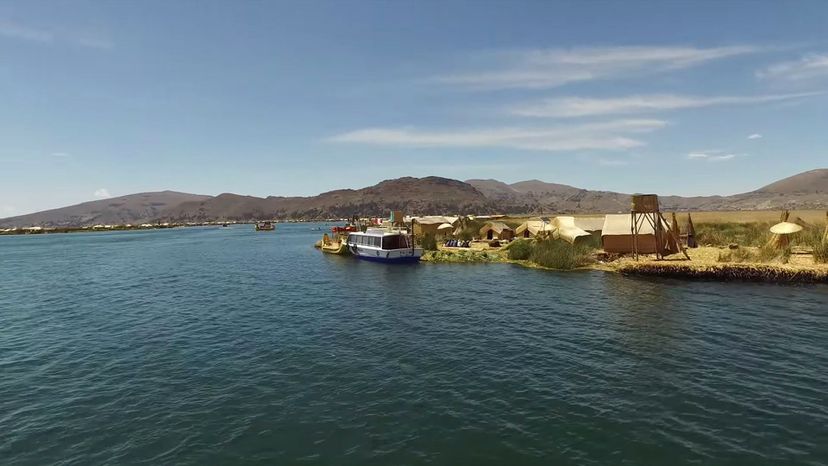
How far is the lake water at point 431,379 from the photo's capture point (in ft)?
40.6

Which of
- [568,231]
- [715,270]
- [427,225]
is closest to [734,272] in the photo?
[715,270]

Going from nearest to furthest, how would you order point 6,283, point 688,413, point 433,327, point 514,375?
point 688,413, point 514,375, point 433,327, point 6,283

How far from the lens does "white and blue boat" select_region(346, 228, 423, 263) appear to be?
56.2m

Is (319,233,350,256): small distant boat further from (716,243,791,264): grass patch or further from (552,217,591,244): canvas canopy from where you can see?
(716,243,791,264): grass patch

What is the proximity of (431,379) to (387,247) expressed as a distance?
4124 cm

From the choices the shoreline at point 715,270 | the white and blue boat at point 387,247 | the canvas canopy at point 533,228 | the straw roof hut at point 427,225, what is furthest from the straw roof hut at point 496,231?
the shoreline at point 715,270

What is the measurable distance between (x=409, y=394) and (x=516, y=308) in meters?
15.0

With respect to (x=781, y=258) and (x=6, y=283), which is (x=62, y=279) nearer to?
(x=6, y=283)

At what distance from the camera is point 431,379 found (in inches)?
683

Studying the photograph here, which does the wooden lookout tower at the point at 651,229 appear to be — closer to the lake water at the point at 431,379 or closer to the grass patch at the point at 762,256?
the grass patch at the point at 762,256

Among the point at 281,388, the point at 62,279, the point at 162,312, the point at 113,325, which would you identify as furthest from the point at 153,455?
the point at 62,279

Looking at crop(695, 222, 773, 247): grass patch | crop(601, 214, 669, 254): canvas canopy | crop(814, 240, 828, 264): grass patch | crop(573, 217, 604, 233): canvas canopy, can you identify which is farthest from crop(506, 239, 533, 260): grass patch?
crop(814, 240, 828, 264): grass patch

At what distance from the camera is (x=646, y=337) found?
21719 millimetres

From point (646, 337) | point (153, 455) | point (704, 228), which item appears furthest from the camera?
point (704, 228)
